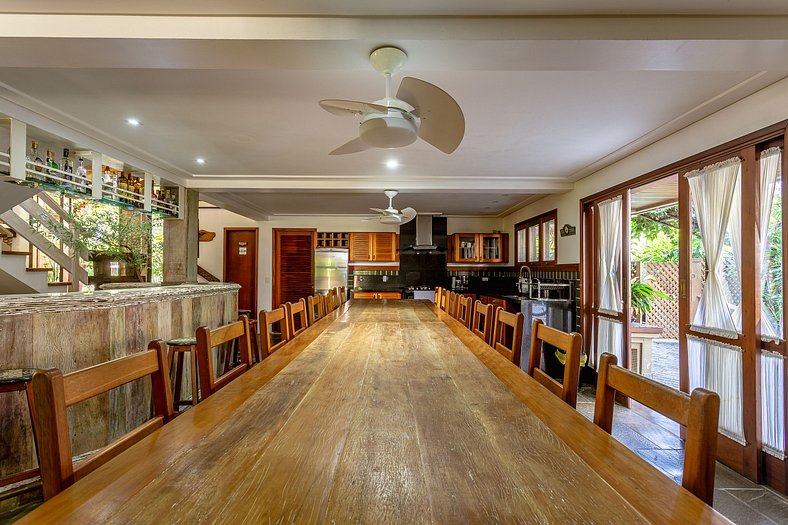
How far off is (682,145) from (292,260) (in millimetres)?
6766

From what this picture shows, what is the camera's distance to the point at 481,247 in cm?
773

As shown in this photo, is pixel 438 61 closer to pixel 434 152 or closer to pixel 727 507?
pixel 434 152

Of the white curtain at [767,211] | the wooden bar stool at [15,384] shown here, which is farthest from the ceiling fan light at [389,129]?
the white curtain at [767,211]

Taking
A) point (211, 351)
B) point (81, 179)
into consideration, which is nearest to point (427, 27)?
point (211, 351)

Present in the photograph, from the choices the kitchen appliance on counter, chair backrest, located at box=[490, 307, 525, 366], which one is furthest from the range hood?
chair backrest, located at box=[490, 307, 525, 366]

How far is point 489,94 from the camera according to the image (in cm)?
255

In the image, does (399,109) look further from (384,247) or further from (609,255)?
(384,247)

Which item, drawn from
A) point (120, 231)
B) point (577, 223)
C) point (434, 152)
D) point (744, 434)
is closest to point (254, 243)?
point (120, 231)

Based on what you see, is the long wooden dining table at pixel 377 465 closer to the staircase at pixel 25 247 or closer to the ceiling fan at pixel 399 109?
the ceiling fan at pixel 399 109

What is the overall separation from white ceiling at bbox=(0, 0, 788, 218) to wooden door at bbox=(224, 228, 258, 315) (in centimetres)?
425

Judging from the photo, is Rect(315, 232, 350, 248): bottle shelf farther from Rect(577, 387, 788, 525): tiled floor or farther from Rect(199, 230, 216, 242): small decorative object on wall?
Rect(577, 387, 788, 525): tiled floor

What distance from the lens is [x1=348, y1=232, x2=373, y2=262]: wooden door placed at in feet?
26.2

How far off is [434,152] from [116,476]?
3493 mm

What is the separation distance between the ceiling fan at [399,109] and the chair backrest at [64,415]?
51.5 inches
